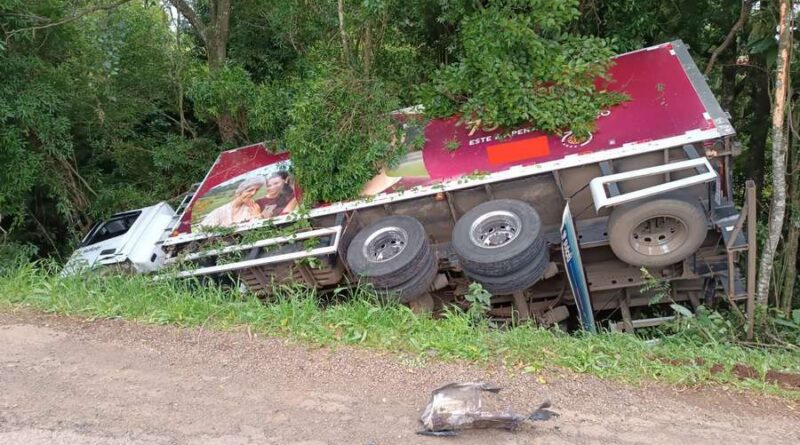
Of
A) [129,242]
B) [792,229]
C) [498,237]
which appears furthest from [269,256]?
[792,229]

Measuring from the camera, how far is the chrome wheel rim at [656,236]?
194 inches

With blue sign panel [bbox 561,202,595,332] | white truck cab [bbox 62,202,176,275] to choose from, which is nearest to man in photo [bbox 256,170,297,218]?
white truck cab [bbox 62,202,176,275]

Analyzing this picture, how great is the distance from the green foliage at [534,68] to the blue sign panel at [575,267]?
1066 mm

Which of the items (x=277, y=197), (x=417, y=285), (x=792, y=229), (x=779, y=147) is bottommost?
(x=792, y=229)

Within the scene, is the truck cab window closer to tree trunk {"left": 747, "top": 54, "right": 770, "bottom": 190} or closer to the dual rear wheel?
the dual rear wheel

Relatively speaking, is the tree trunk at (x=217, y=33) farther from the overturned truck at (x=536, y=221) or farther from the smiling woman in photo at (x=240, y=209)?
the overturned truck at (x=536, y=221)

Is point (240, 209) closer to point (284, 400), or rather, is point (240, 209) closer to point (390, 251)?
point (390, 251)

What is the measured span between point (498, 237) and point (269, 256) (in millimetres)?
2403

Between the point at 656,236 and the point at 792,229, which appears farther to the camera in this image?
the point at 792,229

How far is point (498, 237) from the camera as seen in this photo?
5.23 meters

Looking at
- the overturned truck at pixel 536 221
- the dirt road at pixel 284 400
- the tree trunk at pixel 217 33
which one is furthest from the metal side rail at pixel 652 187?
the tree trunk at pixel 217 33

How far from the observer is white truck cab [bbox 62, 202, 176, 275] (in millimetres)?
7250

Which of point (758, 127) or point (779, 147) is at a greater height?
point (779, 147)

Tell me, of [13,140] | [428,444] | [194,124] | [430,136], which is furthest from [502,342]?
[194,124]
